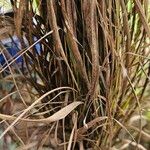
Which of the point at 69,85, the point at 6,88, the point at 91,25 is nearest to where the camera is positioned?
the point at 91,25

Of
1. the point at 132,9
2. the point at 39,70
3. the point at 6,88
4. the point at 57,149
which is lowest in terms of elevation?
the point at 57,149

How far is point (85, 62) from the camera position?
0.86m

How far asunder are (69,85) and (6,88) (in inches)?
14.1

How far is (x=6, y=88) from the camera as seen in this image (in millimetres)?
1217

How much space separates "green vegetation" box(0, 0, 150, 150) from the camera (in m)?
0.74

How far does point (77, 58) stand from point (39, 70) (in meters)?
0.19

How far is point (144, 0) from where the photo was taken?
2.69 ft

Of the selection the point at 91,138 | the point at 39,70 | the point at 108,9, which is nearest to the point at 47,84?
the point at 39,70

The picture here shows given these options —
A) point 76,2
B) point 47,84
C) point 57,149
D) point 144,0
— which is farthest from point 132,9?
point 57,149

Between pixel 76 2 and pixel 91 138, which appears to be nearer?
pixel 76 2

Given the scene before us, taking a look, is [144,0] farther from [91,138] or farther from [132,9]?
[91,138]

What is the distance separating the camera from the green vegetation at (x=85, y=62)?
0.74 meters

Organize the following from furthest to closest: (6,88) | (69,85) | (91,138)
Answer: (6,88) → (91,138) → (69,85)

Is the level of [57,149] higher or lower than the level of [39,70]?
lower
